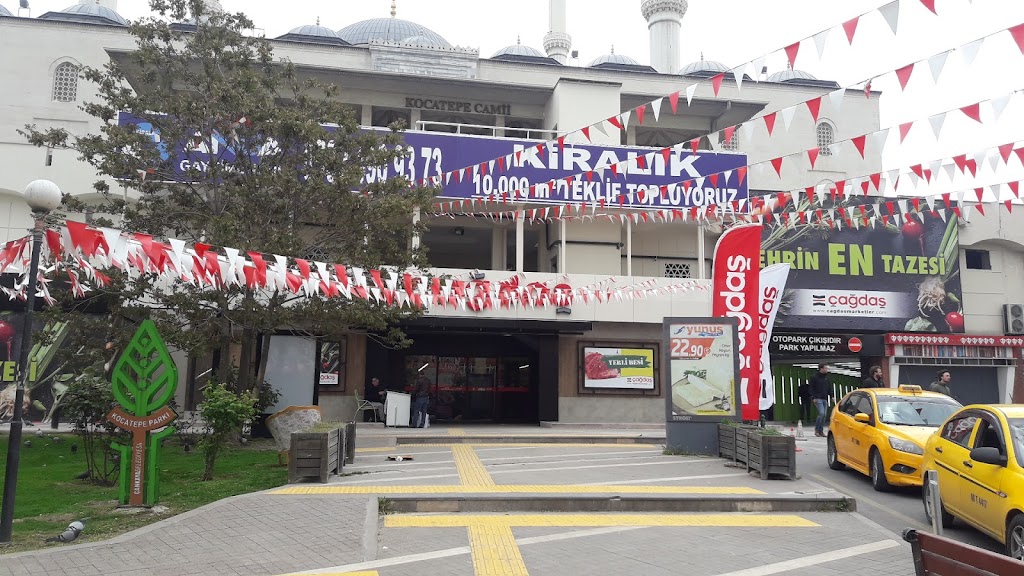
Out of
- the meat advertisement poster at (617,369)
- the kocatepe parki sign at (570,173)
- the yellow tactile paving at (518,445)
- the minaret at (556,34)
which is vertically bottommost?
the yellow tactile paving at (518,445)

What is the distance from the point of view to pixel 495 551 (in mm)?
6824

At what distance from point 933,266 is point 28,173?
29.1 m

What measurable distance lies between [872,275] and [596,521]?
20343 mm

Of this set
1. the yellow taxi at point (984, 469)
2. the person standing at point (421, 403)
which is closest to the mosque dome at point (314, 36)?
the person standing at point (421, 403)

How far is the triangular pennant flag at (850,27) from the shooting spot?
26.1 feet

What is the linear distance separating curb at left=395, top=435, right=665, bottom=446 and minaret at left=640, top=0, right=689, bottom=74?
2776 centimetres

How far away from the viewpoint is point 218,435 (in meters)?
10.4

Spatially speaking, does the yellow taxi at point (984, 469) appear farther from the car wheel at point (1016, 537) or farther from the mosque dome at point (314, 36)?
the mosque dome at point (314, 36)

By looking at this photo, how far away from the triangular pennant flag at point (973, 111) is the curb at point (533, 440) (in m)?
9.38

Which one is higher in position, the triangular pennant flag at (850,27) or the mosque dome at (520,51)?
the mosque dome at (520,51)

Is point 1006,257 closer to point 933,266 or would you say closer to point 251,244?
point 933,266

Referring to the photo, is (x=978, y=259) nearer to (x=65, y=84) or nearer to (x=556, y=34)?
(x=556, y=34)

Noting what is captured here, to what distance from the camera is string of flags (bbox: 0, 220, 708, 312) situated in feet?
27.9

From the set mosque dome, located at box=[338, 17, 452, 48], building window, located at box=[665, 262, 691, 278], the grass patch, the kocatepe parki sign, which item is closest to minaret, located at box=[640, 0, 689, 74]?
mosque dome, located at box=[338, 17, 452, 48]
